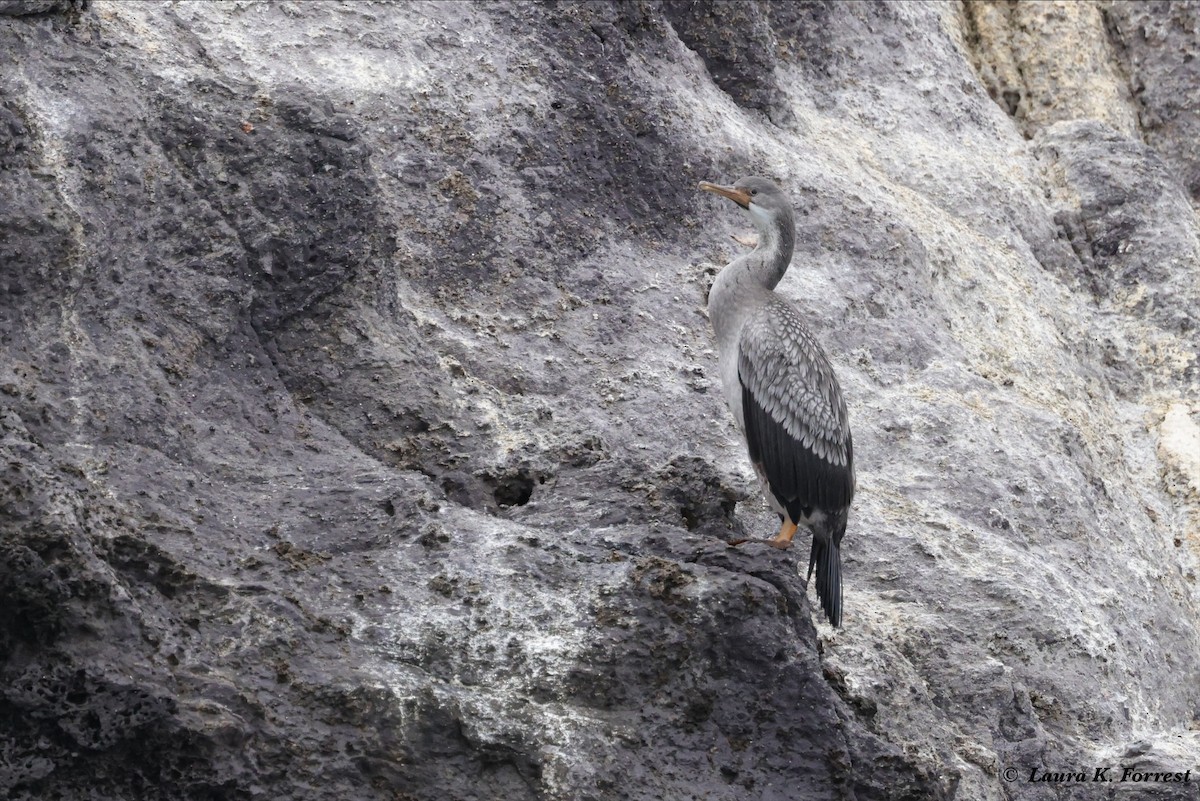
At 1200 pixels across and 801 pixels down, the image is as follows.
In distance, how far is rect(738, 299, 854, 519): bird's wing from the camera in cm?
762

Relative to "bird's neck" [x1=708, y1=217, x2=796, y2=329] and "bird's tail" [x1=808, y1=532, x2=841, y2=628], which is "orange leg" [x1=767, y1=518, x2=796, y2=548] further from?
"bird's neck" [x1=708, y1=217, x2=796, y2=329]

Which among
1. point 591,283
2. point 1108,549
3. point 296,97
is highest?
point 296,97

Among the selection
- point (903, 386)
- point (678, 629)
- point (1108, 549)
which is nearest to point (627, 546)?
point (678, 629)

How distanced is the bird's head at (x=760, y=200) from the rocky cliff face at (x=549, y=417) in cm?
136

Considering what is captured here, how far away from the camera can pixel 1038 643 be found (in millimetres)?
9047

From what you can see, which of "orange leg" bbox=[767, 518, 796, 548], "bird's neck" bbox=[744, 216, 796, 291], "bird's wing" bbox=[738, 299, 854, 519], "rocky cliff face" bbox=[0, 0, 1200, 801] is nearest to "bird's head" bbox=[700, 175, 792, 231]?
"bird's neck" bbox=[744, 216, 796, 291]

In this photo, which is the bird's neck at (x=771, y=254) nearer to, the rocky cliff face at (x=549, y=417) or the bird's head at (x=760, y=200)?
the bird's head at (x=760, y=200)

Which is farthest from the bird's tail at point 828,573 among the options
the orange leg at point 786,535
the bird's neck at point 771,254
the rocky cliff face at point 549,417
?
the bird's neck at point 771,254

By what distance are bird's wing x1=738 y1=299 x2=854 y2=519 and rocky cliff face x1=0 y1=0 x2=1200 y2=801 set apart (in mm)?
364

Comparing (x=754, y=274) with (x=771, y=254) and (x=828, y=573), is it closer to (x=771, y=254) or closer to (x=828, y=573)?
(x=771, y=254)

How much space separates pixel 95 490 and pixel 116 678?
98 centimetres

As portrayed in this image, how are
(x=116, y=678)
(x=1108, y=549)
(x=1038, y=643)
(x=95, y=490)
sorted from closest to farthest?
(x=116, y=678), (x=95, y=490), (x=1038, y=643), (x=1108, y=549)

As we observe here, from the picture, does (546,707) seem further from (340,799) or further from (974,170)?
(974,170)

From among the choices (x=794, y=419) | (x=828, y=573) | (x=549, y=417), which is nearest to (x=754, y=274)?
(x=794, y=419)
